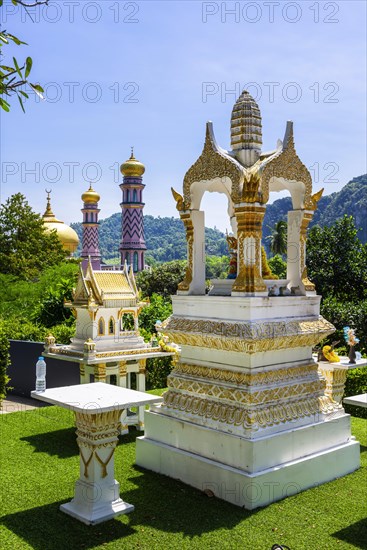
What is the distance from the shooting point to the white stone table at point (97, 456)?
6411 millimetres

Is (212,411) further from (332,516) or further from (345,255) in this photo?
(345,255)

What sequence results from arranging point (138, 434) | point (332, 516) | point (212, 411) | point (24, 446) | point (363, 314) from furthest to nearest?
point (363, 314) < point (138, 434) < point (24, 446) < point (212, 411) < point (332, 516)

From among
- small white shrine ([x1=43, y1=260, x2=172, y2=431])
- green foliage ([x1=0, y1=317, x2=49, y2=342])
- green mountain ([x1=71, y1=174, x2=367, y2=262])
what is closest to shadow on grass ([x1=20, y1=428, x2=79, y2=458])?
small white shrine ([x1=43, y1=260, x2=172, y2=431])

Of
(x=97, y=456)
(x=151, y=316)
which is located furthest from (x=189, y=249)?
(x=151, y=316)

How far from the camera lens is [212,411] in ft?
24.9

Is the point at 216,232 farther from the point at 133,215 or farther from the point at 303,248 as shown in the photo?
the point at 303,248

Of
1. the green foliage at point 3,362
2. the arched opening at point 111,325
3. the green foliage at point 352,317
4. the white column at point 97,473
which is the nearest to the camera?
the white column at point 97,473

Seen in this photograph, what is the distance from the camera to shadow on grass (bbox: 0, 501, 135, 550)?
5.87 m

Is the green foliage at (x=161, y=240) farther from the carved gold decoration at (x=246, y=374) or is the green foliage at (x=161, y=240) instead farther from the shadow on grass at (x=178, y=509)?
the shadow on grass at (x=178, y=509)

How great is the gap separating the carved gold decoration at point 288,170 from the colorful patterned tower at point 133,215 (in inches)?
1490

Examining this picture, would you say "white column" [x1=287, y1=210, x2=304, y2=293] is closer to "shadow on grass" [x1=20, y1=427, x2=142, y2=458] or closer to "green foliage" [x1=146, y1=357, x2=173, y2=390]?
"shadow on grass" [x1=20, y1=427, x2=142, y2=458]

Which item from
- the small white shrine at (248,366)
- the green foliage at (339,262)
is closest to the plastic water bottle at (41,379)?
the small white shrine at (248,366)

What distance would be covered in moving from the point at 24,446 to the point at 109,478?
10.5 ft

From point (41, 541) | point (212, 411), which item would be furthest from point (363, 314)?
point (41, 541)
